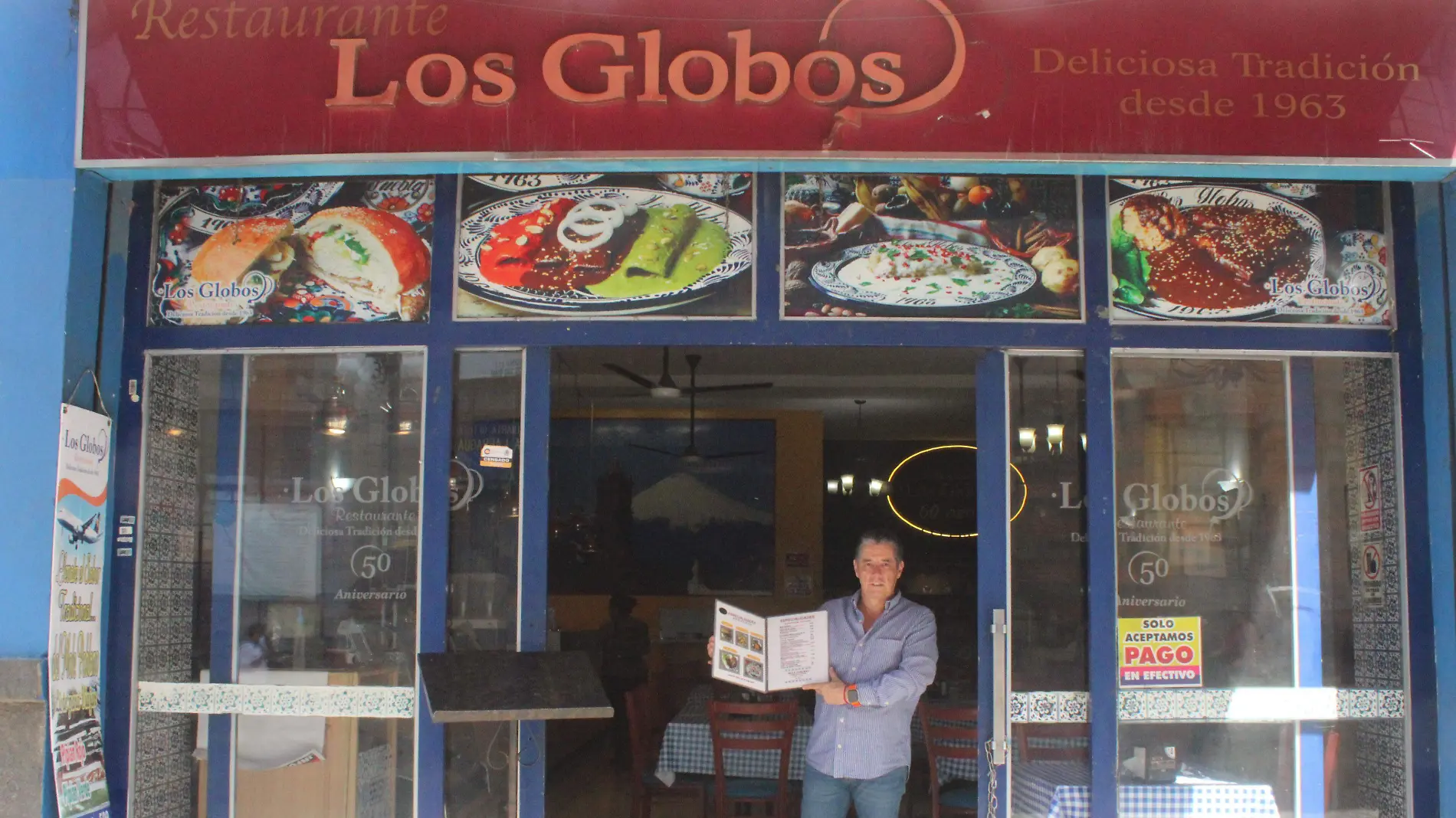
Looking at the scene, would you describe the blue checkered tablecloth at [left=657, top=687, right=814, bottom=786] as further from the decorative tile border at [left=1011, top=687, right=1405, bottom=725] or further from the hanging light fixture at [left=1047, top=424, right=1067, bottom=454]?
the hanging light fixture at [left=1047, top=424, right=1067, bottom=454]

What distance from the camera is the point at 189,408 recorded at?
496 cm

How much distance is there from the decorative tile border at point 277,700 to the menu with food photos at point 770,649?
126 cm

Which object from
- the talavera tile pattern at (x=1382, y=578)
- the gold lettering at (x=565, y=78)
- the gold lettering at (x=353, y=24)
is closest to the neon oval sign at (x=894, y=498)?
the talavera tile pattern at (x=1382, y=578)

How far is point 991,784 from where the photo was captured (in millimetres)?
4586

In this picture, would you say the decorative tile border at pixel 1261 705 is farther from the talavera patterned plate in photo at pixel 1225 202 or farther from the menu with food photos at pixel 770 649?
the talavera patterned plate in photo at pixel 1225 202

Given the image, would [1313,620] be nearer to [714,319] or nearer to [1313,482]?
[1313,482]

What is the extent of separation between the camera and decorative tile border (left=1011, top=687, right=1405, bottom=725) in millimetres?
4621

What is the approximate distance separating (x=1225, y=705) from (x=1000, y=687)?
2.79 ft

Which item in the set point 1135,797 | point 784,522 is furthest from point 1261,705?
point 784,522

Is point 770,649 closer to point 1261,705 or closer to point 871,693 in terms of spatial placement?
point 871,693

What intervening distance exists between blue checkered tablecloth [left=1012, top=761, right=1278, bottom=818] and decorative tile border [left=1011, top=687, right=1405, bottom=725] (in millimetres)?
194

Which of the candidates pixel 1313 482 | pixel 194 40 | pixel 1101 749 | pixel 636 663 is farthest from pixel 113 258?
pixel 636 663

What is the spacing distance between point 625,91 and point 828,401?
8.22m

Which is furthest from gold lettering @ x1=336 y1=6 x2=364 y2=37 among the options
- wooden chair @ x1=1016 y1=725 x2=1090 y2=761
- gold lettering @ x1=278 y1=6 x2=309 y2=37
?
wooden chair @ x1=1016 y1=725 x2=1090 y2=761
